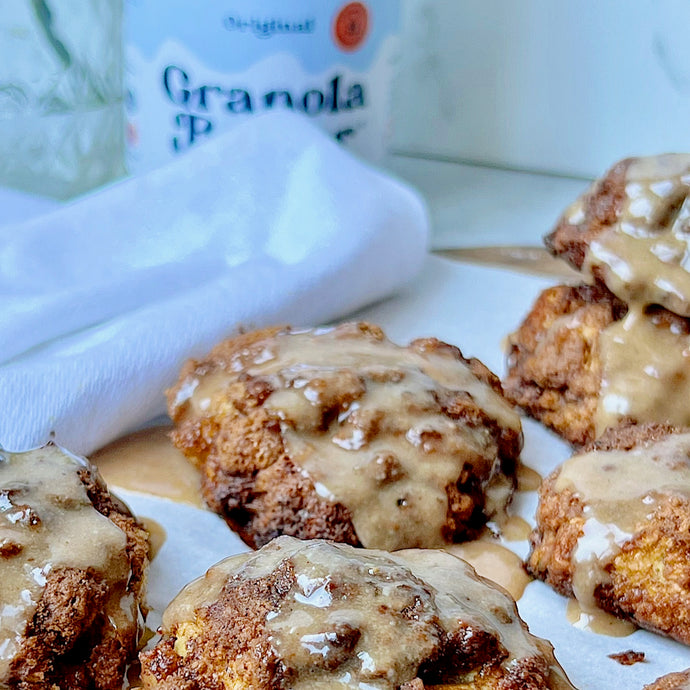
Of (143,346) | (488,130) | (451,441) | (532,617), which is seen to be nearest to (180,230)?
(143,346)

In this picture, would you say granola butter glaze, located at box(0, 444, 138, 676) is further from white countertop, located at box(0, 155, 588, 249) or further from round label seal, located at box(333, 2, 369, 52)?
round label seal, located at box(333, 2, 369, 52)

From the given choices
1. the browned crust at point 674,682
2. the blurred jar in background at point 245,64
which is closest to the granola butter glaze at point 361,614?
the browned crust at point 674,682

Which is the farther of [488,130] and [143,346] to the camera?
[488,130]

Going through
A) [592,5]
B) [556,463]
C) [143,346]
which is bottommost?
[556,463]

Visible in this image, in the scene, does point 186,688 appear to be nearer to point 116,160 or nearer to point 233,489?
point 233,489

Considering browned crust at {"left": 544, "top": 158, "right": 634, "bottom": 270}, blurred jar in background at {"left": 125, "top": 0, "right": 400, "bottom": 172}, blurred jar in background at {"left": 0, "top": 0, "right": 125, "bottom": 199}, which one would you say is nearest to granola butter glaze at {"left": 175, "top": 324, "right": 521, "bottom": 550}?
browned crust at {"left": 544, "top": 158, "right": 634, "bottom": 270}

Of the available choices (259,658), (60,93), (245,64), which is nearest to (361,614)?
(259,658)

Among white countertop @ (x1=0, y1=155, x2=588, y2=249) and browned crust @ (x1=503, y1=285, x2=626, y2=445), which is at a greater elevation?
browned crust @ (x1=503, y1=285, x2=626, y2=445)
